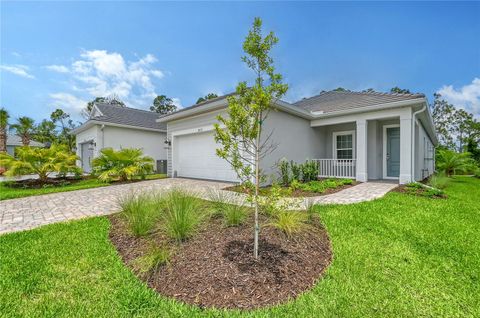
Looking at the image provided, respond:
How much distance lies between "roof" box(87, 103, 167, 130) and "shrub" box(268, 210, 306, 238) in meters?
14.0

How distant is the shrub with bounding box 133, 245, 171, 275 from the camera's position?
2.79 meters

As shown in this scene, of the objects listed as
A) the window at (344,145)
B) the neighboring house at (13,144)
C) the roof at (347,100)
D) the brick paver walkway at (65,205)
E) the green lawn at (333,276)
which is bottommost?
the green lawn at (333,276)

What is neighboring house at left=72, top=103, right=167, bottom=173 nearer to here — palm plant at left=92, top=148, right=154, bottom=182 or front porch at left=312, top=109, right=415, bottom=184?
palm plant at left=92, top=148, right=154, bottom=182

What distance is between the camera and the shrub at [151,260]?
2792 millimetres

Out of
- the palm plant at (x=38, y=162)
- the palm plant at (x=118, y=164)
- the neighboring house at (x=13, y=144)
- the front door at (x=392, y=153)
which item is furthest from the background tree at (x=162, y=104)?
A: the front door at (x=392, y=153)

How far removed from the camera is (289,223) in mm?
3734

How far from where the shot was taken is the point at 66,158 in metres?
10.8

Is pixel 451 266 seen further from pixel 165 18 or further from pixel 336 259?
pixel 165 18

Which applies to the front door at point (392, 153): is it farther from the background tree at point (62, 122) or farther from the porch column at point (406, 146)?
the background tree at point (62, 122)

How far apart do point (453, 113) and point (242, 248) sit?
36.5 meters

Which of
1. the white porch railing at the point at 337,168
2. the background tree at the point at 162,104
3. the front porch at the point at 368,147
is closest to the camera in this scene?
the front porch at the point at 368,147

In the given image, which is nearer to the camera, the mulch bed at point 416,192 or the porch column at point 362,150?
the mulch bed at point 416,192

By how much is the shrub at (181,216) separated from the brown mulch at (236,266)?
15 centimetres

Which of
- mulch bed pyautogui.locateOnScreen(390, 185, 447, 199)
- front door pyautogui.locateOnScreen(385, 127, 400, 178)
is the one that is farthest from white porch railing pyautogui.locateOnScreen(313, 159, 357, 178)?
mulch bed pyautogui.locateOnScreen(390, 185, 447, 199)
